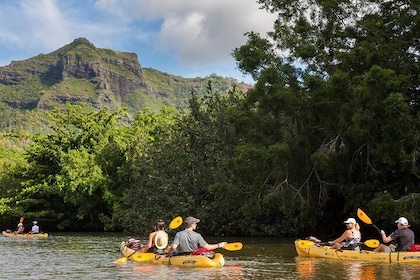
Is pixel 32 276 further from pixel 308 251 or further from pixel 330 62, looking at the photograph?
pixel 330 62

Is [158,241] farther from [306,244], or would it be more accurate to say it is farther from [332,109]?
[332,109]

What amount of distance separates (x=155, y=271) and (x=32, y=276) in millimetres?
3076

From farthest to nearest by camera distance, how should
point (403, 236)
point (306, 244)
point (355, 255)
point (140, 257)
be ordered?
point (306, 244)
point (355, 255)
point (140, 257)
point (403, 236)

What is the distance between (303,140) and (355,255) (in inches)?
397

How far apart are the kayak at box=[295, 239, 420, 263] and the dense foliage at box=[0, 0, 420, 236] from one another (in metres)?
4.90

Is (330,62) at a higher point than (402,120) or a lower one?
higher

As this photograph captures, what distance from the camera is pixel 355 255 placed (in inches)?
716

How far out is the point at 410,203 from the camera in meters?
23.2

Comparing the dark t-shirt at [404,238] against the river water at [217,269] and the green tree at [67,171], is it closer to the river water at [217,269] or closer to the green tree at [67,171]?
the river water at [217,269]

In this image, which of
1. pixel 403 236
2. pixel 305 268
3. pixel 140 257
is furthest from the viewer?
pixel 140 257

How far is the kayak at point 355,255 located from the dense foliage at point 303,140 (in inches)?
193

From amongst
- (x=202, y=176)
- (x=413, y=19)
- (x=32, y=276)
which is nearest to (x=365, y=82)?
(x=413, y=19)

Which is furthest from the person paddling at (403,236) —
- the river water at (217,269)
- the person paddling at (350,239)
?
the person paddling at (350,239)

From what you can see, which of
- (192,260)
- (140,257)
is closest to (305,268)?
(192,260)
